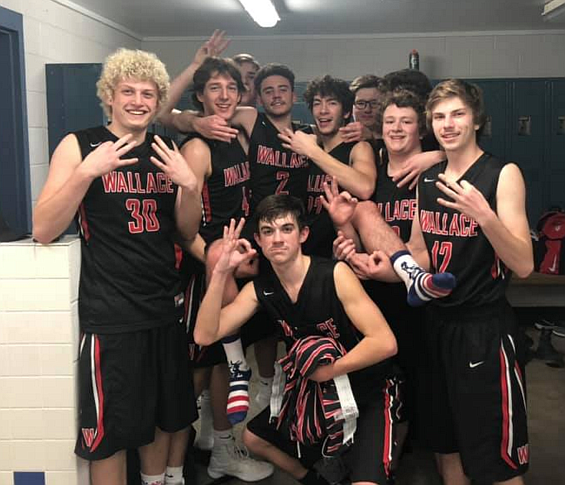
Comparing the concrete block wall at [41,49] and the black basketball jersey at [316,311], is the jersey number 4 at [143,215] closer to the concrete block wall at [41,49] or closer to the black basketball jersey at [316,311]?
the black basketball jersey at [316,311]

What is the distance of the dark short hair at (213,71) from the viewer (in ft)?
8.82

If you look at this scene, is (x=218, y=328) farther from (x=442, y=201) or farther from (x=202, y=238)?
(x=442, y=201)

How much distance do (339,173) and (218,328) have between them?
77 cm

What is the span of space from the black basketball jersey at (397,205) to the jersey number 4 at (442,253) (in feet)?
0.97

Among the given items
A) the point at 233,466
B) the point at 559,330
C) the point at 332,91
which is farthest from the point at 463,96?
the point at 559,330

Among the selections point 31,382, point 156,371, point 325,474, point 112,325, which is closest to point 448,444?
point 325,474

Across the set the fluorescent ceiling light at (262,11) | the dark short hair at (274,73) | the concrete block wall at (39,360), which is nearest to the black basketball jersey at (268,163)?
the dark short hair at (274,73)

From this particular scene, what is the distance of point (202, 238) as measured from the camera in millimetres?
2590

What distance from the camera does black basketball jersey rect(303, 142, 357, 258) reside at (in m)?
2.81

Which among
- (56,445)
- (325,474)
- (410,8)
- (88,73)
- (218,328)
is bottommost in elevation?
(325,474)

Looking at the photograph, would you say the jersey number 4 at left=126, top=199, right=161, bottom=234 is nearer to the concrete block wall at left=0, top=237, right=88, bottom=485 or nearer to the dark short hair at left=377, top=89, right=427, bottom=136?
the concrete block wall at left=0, top=237, right=88, bottom=485

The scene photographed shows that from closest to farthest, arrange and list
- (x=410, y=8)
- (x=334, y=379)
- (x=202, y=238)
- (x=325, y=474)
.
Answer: (x=334, y=379), (x=325, y=474), (x=202, y=238), (x=410, y=8)

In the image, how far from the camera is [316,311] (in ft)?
7.45

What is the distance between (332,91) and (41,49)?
98.8 inches
